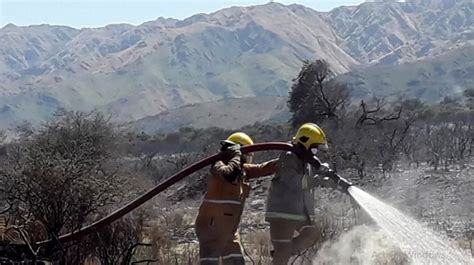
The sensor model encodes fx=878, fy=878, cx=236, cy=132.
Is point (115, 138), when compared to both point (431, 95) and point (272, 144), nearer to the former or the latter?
point (272, 144)

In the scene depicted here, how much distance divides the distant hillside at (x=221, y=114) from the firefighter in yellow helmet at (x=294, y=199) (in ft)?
482

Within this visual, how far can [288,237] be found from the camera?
8.05 meters

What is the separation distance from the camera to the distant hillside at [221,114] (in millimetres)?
163875

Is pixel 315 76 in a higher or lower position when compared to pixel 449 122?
higher

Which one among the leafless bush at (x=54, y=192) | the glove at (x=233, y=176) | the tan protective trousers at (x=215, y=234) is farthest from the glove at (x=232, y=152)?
the leafless bush at (x=54, y=192)

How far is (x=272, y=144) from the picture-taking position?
7867 mm

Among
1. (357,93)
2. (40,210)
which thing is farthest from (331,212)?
(357,93)

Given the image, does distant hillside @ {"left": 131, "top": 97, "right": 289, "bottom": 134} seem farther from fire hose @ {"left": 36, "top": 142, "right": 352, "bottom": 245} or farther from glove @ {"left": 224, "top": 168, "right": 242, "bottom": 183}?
glove @ {"left": 224, "top": 168, "right": 242, "bottom": 183}

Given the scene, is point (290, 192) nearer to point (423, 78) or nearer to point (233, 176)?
point (233, 176)

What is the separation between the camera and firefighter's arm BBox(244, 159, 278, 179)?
7.82 metres

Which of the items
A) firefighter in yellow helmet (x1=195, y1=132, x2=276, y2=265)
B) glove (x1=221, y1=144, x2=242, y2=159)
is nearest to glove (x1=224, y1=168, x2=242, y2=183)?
firefighter in yellow helmet (x1=195, y1=132, x2=276, y2=265)

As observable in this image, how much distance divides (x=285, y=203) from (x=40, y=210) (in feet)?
8.53

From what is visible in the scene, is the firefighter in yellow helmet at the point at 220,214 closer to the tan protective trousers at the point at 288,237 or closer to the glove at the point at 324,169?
the tan protective trousers at the point at 288,237

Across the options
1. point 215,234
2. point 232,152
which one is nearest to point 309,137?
point 232,152
